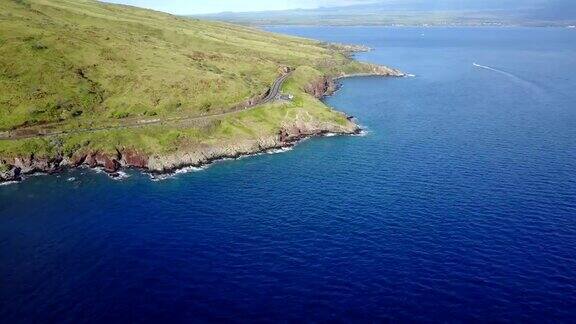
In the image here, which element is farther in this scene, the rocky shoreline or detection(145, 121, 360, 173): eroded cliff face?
detection(145, 121, 360, 173): eroded cliff face

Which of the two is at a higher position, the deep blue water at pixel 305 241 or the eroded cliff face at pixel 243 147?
the eroded cliff face at pixel 243 147

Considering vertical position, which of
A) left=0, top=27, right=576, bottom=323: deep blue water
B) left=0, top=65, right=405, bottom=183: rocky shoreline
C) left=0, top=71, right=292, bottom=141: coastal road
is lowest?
left=0, top=27, right=576, bottom=323: deep blue water

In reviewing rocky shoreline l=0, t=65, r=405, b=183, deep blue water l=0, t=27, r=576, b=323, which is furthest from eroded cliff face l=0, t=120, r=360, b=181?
deep blue water l=0, t=27, r=576, b=323

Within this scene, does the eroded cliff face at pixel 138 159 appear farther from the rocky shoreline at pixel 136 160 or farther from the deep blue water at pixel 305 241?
the deep blue water at pixel 305 241

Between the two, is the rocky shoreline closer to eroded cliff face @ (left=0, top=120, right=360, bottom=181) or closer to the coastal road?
eroded cliff face @ (left=0, top=120, right=360, bottom=181)

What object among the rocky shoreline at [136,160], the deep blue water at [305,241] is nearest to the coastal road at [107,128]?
the rocky shoreline at [136,160]

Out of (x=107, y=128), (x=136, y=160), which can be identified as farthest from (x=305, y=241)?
(x=107, y=128)

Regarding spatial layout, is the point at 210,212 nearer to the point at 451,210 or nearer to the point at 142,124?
the point at 451,210

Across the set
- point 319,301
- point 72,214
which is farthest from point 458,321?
point 72,214

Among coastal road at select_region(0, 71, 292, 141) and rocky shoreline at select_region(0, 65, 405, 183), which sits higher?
coastal road at select_region(0, 71, 292, 141)
